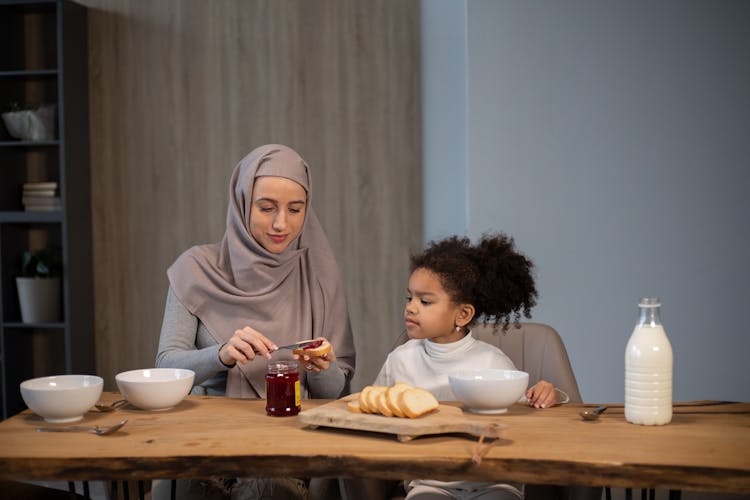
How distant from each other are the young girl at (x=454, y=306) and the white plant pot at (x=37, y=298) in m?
2.53

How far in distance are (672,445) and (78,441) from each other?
1124mm

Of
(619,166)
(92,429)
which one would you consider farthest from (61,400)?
(619,166)

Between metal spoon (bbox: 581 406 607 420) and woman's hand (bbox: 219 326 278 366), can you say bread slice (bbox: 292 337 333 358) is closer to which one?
woman's hand (bbox: 219 326 278 366)

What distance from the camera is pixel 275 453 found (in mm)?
1454

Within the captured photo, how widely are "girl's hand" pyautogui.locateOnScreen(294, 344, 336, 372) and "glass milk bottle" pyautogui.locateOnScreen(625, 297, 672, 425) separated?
0.78 m

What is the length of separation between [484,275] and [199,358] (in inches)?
31.8

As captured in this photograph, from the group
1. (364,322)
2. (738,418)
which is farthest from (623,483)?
(364,322)

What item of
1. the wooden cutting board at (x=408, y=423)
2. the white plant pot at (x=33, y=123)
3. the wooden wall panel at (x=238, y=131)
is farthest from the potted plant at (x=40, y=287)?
the wooden cutting board at (x=408, y=423)

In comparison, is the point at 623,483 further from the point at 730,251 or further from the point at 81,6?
the point at 81,6

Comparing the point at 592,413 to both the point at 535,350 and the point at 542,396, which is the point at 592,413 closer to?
the point at 542,396

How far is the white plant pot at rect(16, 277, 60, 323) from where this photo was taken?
4.09m

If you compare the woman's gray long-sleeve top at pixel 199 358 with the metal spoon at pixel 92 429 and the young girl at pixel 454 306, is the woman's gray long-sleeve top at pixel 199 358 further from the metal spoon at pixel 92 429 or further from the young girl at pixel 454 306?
the metal spoon at pixel 92 429

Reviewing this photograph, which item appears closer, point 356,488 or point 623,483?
point 623,483

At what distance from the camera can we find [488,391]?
168cm
